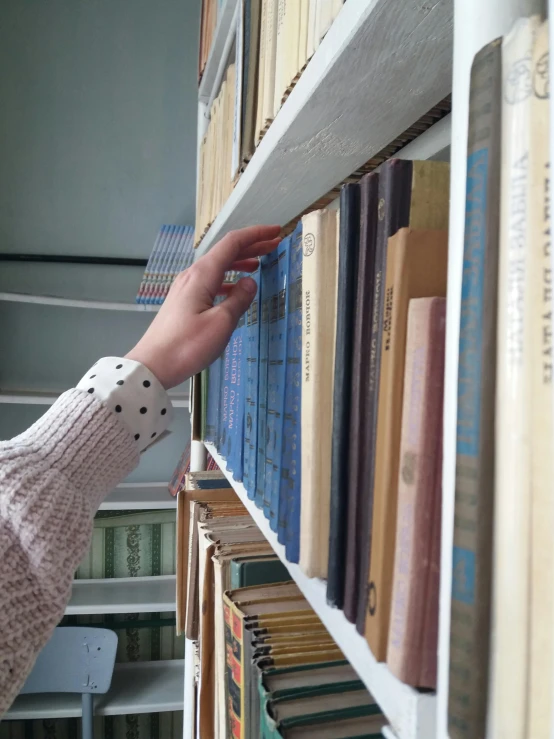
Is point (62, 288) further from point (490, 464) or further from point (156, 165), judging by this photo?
point (490, 464)

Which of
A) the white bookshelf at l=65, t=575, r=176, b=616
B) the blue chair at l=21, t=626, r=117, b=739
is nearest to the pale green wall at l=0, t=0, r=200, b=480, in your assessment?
the white bookshelf at l=65, t=575, r=176, b=616

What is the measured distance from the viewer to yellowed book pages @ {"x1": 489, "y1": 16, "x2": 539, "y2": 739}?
22cm

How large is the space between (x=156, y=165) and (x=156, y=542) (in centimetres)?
149

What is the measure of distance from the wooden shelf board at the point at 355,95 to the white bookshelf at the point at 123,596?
4.86 feet

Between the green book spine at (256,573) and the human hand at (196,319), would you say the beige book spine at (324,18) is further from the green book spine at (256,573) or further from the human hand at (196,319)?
the green book spine at (256,573)

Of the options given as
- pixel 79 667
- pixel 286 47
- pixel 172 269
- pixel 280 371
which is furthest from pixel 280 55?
pixel 79 667

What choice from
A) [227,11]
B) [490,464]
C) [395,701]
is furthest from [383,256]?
[227,11]

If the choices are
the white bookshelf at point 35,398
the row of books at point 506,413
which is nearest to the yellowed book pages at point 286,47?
the row of books at point 506,413

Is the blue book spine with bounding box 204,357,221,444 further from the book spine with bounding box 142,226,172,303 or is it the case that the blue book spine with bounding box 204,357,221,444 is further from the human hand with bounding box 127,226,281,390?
the book spine with bounding box 142,226,172,303

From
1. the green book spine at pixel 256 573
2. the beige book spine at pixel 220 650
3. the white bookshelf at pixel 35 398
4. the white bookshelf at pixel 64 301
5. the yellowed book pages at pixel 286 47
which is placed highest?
the yellowed book pages at pixel 286 47

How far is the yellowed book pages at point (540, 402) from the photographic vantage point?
0.21 metres

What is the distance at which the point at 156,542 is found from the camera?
2.13m

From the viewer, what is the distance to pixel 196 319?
27.2 inches

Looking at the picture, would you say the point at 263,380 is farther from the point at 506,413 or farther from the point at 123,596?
the point at 123,596
